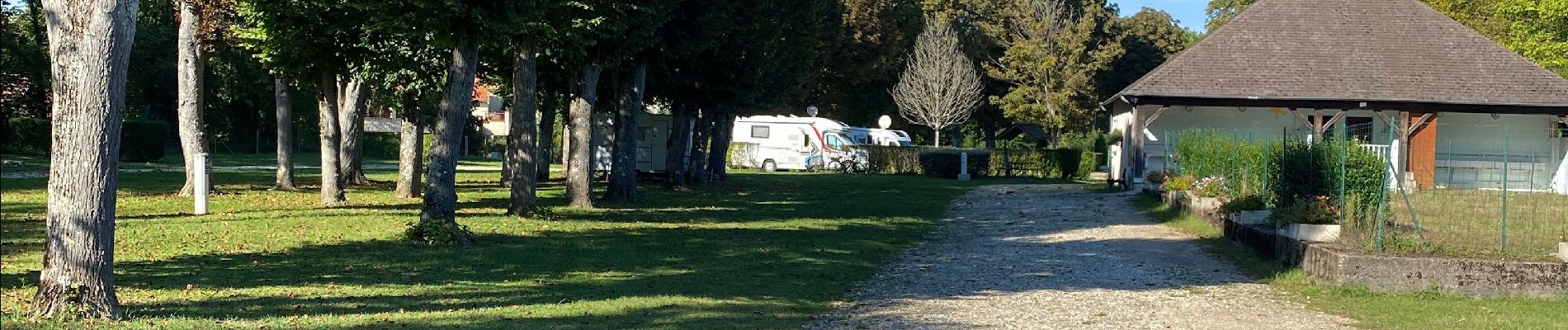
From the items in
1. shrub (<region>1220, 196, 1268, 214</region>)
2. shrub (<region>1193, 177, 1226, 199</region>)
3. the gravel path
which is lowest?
the gravel path

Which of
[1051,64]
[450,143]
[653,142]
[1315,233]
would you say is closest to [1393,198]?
[1315,233]

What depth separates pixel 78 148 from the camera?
8.23m

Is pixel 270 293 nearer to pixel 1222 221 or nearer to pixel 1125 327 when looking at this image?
pixel 1125 327

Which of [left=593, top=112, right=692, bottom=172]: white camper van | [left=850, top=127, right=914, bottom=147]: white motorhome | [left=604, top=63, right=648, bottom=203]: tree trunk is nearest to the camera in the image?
[left=604, top=63, right=648, bottom=203]: tree trunk

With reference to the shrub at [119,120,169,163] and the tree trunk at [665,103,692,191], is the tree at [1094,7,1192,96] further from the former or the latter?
the shrub at [119,120,169,163]

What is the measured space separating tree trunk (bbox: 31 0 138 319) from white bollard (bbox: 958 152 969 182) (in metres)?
34.7

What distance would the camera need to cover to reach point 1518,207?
44.6ft

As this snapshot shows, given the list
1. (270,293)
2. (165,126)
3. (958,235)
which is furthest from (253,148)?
(270,293)

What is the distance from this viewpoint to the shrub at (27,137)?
37.2 m

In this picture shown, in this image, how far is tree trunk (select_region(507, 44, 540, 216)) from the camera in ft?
63.9

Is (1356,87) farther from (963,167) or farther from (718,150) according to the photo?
(718,150)

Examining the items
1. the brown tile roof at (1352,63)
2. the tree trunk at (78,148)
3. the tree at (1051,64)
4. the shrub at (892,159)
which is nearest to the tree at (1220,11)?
the tree at (1051,64)

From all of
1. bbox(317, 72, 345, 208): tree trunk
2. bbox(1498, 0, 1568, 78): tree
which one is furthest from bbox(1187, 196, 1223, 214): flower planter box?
bbox(1498, 0, 1568, 78): tree

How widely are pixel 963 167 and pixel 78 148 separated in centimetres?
3519
